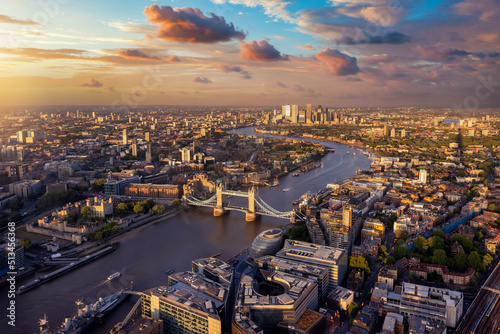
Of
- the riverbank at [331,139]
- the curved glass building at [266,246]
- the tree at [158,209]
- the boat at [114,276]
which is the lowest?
the boat at [114,276]

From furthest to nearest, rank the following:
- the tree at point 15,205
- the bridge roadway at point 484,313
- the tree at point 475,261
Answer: the tree at point 15,205 < the tree at point 475,261 < the bridge roadway at point 484,313

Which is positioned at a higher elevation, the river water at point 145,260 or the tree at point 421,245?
the tree at point 421,245

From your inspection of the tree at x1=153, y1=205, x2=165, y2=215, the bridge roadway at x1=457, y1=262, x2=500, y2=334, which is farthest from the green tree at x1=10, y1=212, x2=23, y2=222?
the bridge roadway at x1=457, y1=262, x2=500, y2=334

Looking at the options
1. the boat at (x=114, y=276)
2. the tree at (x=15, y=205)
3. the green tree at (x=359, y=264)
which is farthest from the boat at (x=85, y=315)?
the tree at (x=15, y=205)

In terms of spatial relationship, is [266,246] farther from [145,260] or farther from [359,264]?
[145,260]

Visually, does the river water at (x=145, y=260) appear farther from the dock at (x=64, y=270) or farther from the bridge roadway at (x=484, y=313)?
the bridge roadway at (x=484, y=313)

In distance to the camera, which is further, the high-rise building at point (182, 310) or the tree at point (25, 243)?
the tree at point (25, 243)

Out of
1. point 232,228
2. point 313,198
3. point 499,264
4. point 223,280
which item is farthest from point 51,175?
point 499,264

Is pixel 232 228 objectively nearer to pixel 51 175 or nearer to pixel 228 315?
pixel 228 315
